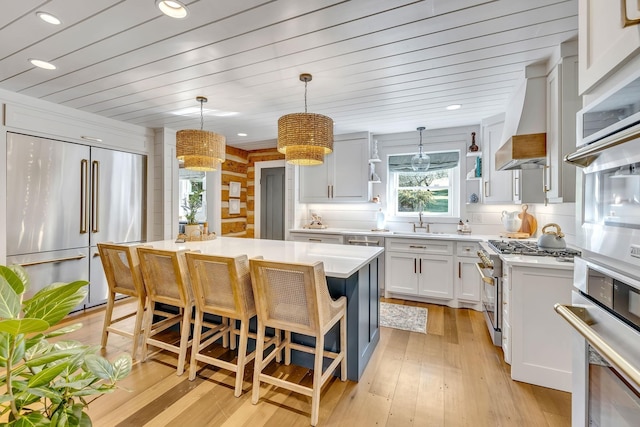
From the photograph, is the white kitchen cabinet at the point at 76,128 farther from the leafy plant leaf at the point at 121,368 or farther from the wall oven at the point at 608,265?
the wall oven at the point at 608,265

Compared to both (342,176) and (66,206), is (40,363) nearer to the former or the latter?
(66,206)

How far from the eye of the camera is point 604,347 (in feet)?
2.14

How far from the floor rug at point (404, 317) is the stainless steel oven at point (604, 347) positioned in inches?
87.4

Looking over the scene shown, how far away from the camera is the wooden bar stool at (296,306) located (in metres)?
1.66

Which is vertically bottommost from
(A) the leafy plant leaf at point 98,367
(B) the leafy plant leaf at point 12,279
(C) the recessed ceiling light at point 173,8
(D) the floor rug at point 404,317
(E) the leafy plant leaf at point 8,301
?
(D) the floor rug at point 404,317

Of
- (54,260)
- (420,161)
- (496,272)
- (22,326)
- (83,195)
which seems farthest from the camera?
(420,161)

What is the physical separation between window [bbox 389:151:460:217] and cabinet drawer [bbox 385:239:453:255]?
0.81 metres

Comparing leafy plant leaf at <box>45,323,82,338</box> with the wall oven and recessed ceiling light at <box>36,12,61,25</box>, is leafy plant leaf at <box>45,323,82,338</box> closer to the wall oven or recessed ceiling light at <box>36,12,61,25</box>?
→ the wall oven

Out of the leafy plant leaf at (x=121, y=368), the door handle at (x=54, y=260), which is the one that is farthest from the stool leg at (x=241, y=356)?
the door handle at (x=54, y=260)

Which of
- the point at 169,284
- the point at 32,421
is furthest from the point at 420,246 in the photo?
the point at 32,421

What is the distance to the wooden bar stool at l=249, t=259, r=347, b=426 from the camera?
166cm

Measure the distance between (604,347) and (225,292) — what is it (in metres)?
1.86

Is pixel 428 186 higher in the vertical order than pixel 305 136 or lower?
lower

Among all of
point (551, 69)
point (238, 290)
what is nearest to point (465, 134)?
point (551, 69)
